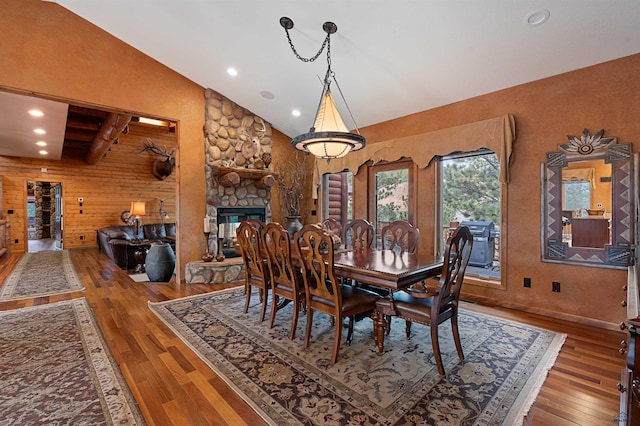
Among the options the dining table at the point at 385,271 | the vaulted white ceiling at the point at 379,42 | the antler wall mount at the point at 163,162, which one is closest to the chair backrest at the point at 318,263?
the dining table at the point at 385,271

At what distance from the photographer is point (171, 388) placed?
2.02 meters

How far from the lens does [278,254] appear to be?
2863 millimetres

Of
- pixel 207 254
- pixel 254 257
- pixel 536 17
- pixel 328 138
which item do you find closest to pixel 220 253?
pixel 207 254

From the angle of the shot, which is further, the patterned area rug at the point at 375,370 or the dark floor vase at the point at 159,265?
the dark floor vase at the point at 159,265

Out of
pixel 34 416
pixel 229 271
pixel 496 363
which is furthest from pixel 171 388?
pixel 229 271

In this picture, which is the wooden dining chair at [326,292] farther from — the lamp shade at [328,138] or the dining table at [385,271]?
the lamp shade at [328,138]

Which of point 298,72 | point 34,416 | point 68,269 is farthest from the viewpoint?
point 68,269

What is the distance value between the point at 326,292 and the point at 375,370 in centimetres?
67

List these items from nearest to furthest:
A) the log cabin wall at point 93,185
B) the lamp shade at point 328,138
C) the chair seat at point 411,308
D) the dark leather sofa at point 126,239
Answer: the chair seat at point 411,308
the lamp shade at point 328,138
the dark leather sofa at point 126,239
the log cabin wall at point 93,185

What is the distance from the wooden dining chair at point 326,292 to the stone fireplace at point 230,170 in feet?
8.84

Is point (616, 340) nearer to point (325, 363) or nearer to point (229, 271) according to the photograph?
point (325, 363)

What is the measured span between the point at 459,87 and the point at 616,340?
311 centimetres

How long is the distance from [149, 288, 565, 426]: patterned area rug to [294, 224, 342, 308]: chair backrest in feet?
1.63

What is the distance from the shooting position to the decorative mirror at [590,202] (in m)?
2.98
